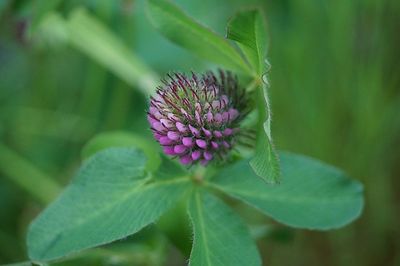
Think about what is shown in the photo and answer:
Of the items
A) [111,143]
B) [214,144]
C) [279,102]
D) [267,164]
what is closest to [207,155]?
[214,144]

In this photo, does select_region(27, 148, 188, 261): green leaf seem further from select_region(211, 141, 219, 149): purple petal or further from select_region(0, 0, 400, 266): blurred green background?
Result: select_region(0, 0, 400, 266): blurred green background

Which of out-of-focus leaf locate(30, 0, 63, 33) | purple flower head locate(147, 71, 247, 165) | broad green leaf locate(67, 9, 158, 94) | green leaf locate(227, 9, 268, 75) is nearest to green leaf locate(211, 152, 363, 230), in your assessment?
purple flower head locate(147, 71, 247, 165)

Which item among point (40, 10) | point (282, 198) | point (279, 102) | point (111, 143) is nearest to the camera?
point (282, 198)

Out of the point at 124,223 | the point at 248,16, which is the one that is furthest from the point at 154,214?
the point at 248,16

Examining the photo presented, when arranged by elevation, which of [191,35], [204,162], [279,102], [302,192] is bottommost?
[279,102]

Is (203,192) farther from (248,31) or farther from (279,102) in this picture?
(279,102)

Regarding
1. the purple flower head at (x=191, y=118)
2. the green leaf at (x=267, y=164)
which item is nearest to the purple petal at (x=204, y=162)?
the purple flower head at (x=191, y=118)

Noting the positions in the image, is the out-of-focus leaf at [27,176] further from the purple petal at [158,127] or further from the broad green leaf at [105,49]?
the purple petal at [158,127]
